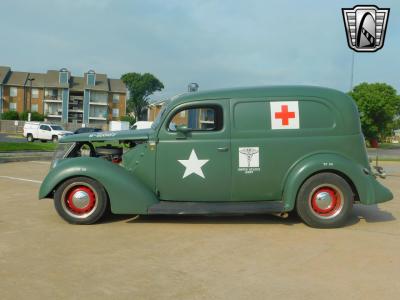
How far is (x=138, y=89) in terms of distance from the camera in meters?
97.9

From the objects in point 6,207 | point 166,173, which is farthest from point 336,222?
point 6,207

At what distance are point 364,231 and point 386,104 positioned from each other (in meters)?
47.4

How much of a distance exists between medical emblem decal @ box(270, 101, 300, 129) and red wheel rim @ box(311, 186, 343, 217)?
990 mm

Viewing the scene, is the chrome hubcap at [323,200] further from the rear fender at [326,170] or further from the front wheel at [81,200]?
the front wheel at [81,200]

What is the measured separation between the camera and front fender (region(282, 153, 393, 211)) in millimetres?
5691

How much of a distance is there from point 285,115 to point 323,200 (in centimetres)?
133

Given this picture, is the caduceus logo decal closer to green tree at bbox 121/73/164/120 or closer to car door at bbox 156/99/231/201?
car door at bbox 156/99/231/201

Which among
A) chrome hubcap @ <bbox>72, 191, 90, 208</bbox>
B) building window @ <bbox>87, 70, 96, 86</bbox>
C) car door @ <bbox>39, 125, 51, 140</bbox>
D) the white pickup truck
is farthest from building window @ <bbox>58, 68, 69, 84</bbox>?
chrome hubcap @ <bbox>72, 191, 90, 208</bbox>

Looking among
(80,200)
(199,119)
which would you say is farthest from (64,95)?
(199,119)

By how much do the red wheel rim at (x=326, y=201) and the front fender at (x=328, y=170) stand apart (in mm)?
268

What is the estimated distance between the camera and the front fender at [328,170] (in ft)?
18.7

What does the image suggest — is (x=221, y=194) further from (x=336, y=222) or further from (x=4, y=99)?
(x=4, y=99)

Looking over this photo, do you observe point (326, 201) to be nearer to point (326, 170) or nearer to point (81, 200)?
point (326, 170)

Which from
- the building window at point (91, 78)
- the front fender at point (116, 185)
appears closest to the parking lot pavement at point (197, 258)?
the front fender at point (116, 185)
